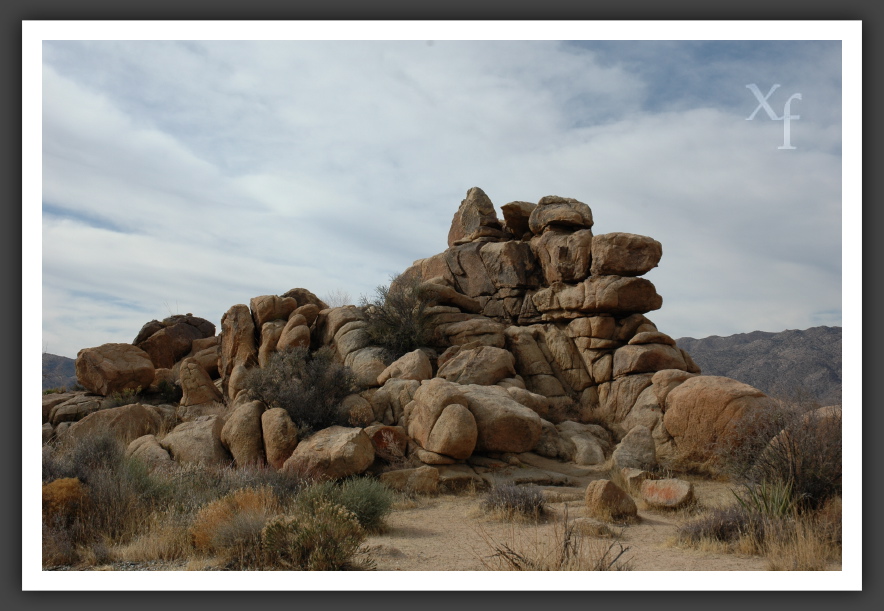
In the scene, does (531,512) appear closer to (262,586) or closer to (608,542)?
(608,542)

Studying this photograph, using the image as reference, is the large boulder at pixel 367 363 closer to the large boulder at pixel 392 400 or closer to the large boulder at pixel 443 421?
the large boulder at pixel 392 400

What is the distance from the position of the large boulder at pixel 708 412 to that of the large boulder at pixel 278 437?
8893 millimetres

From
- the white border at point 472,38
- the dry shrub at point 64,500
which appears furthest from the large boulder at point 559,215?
the dry shrub at point 64,500

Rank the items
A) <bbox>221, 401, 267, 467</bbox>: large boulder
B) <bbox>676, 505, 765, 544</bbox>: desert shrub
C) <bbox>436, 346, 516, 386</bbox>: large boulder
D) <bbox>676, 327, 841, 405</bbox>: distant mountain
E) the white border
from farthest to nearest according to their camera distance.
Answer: <bbox>676, 327, 841, 405</bbox>: distant mountain, <bbox>436, 346, 516, 386</bbox>: large boulder, <bbox>221, 401, 267, 467</bbox>: large boulder, <bbox>676, 505, 765, 544</bbox>: desert shrub, the white border

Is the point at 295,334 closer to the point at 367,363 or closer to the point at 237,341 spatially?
the point at 237,341

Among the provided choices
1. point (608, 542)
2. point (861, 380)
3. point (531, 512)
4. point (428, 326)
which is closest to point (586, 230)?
point (428, 326)

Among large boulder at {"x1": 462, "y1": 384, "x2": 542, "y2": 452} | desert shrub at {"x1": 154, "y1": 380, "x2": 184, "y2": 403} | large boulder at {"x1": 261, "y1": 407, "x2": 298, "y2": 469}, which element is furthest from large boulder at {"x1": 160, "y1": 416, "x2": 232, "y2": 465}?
desert shrub at {"x1": 154, "y1": 380, "x2": 184, "y2": 403}

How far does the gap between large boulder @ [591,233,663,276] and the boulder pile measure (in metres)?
0.05

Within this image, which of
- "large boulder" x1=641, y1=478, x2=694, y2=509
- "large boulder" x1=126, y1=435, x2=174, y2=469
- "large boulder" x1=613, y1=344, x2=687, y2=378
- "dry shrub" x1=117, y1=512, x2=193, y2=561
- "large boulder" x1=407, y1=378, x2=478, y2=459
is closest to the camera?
"dry shrub" x1=117, y1=512, x2=193, y2=561

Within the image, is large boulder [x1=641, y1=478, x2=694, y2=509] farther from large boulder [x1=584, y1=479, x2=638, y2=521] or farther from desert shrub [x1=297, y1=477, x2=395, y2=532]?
desert shrub [x1=297, y1=477, x2=395, y2=532]

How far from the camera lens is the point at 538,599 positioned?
5762 millimetres

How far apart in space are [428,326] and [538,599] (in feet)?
55.8

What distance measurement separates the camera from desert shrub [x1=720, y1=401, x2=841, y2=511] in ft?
31.9

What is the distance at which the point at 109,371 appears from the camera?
24.5 meters
